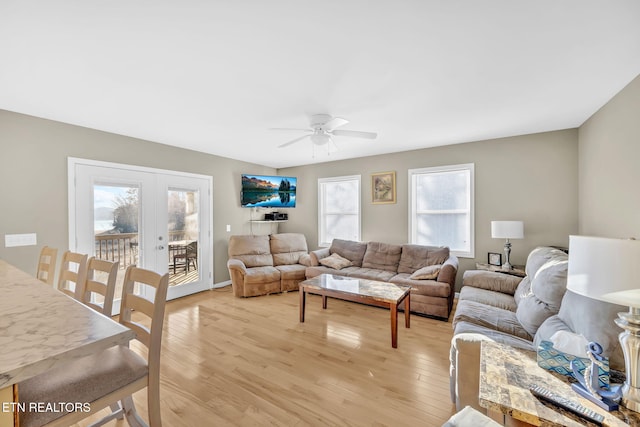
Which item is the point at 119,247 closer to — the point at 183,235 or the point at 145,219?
the point at 145,219

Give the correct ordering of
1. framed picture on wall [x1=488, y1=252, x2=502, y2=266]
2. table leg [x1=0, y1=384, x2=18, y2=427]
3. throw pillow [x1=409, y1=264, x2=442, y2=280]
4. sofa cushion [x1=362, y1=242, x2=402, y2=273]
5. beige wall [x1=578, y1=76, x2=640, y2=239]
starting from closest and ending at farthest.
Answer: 1. table leg [x1=0, y1=384, x2=18, y2=427]
2. beige wall [x1=578, y1=76, x2=640, y2=239]
3. throw pillow [x1=409, y1=264, x2=442, y2=280]
4. framed picture on wall [x1=488, y1=252, x2=502, y2=266]
5. sofa cushion [x1=362, y1=242, x2=402, y2=273]

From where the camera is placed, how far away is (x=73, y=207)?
315 cm

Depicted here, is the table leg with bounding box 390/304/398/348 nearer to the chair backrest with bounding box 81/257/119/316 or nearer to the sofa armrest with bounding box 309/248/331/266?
the sofa armrest with bounding box 309/248/331/266

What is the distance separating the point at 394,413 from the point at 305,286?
1718mm

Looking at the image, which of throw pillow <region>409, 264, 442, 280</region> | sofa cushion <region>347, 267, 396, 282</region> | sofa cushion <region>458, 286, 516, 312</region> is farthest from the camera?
sofa cushion <region>347, 267, 396, 282</region>

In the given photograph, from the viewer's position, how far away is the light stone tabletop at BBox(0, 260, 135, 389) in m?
0.73

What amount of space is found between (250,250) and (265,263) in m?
0.37

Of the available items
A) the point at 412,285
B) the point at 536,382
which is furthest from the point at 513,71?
the point at 412,285

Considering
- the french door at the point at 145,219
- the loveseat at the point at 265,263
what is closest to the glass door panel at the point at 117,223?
the french door at the point at 145,219

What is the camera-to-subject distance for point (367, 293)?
9.59 feet

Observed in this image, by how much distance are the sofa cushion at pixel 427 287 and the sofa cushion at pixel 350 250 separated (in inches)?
41.4

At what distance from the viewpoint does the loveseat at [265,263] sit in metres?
4.25

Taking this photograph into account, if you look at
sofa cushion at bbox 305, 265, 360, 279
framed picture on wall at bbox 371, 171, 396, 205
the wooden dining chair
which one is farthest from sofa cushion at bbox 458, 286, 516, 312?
the wooden dining chair

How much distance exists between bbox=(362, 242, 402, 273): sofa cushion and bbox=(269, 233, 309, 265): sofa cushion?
4.64ft
